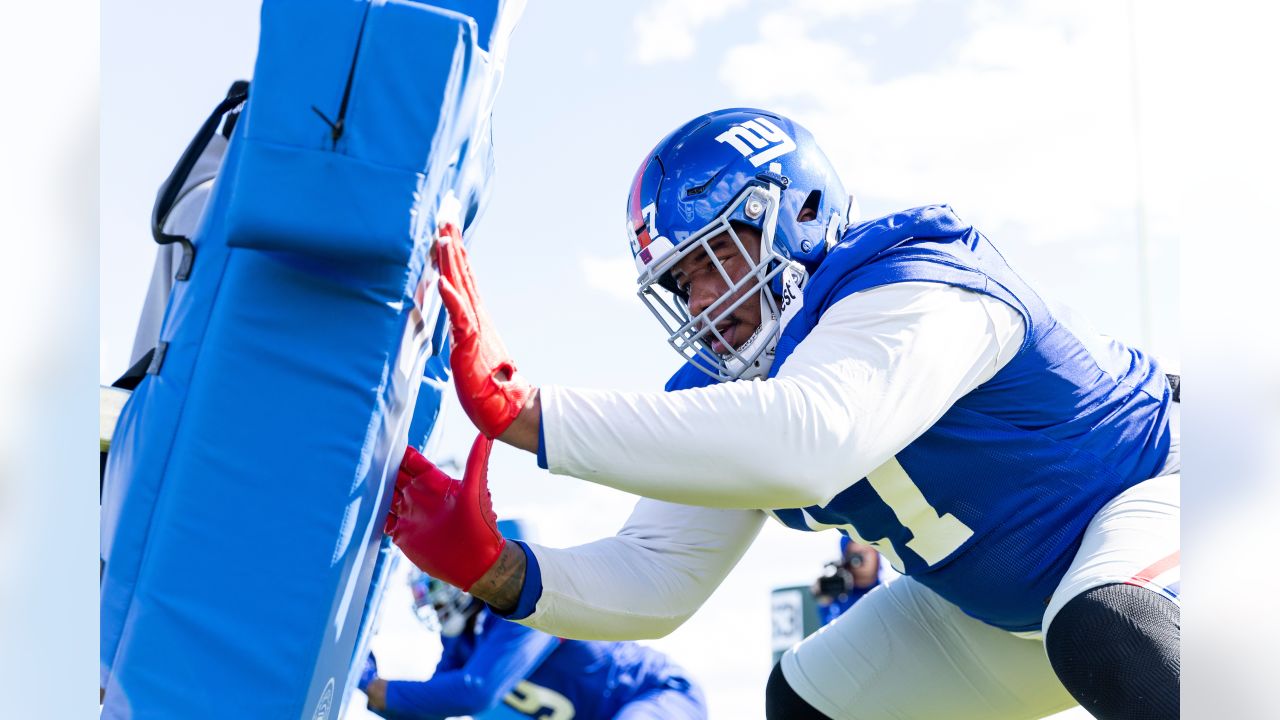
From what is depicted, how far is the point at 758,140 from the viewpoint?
7.75 feet

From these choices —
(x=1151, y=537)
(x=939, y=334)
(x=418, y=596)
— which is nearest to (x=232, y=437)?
(x=939, y=334)

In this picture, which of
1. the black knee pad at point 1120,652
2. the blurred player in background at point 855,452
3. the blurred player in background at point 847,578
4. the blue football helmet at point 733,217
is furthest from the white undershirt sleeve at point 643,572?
the blurred player in background at point 847,578

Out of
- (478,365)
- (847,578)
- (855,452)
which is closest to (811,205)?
(855,452)

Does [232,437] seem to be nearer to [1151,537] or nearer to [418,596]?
[1151,537]

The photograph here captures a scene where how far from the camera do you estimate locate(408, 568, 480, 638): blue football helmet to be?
4.49 meters

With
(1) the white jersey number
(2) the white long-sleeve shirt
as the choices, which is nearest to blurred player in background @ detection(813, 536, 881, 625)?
(1) the white jersey number

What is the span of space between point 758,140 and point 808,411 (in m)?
0.77

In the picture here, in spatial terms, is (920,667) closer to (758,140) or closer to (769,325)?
(769,325)

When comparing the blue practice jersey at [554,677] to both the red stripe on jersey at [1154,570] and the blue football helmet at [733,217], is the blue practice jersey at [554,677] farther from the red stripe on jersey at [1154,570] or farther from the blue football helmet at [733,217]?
the red stripe on jersey at [1154,570]

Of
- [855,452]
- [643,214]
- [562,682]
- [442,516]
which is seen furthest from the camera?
[562,682]

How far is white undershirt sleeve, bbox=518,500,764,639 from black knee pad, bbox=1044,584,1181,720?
0.87 meters
